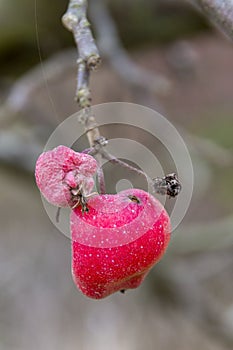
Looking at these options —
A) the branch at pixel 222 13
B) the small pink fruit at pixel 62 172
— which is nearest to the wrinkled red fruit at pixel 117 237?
the small pink fruit at pixel 62 172

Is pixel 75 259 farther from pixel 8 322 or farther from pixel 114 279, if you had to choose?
pixel 8 322

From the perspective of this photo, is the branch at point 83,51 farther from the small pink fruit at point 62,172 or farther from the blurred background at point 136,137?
the blurred background at point 136,137

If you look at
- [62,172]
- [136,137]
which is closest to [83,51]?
[62,172]

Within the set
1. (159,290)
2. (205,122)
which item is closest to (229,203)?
(205,122)

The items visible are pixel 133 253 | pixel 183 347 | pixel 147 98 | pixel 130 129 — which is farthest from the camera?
pixel 130 129

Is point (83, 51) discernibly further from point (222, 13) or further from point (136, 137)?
point (136, 137)

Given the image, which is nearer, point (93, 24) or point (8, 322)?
point (93, 24)

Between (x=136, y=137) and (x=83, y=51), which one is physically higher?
(x=83, y=51)
